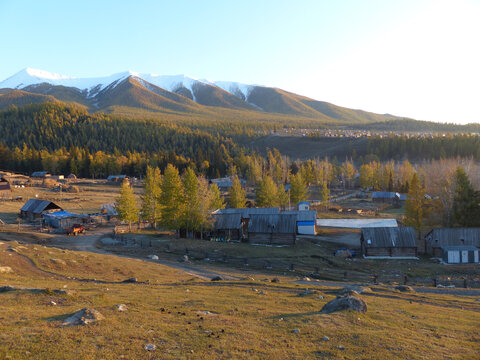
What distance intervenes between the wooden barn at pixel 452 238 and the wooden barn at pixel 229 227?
2826 centimetres

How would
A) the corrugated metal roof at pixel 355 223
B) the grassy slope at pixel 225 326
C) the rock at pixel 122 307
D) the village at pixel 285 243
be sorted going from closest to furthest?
the grassy slope at pixel 225 326 → the rock at pixel 122 307 → the village at pixel 285 243 → the corrugated metal roof at pixel 355 223

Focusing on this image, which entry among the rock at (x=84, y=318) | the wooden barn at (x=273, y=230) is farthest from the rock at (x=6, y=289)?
the wooden barn at (x=273, y=230)

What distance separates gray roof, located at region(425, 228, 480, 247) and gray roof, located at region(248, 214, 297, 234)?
19.5m

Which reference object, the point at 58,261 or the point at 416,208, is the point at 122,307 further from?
the point at 416,208

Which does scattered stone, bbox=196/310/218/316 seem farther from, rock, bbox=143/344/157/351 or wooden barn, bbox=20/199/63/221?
wooden barn, bbox=20/199/63/221

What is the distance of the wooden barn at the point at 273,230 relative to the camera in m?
52.0

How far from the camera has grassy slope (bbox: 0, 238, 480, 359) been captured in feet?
36.7

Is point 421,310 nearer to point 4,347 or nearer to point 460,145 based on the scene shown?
point 4,347

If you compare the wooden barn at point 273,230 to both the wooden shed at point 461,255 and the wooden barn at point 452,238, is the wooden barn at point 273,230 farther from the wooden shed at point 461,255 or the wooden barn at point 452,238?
the wooden shed at point 461,255

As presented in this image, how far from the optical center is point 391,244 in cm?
4662

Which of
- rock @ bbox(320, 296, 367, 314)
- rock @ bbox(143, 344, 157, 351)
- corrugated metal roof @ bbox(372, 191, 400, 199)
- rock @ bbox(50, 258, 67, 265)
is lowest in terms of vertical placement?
corrugated metal roof @ bbox(372, 191, 400, 199)

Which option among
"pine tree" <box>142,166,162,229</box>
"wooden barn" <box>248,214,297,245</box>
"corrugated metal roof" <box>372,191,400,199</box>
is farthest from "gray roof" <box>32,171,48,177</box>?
"corrugated metal roof" <box>372,191,400,199</box>

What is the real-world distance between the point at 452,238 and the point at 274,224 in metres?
24.8

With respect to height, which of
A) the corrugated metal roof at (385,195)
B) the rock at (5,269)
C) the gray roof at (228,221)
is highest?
the rock at (5,269)
